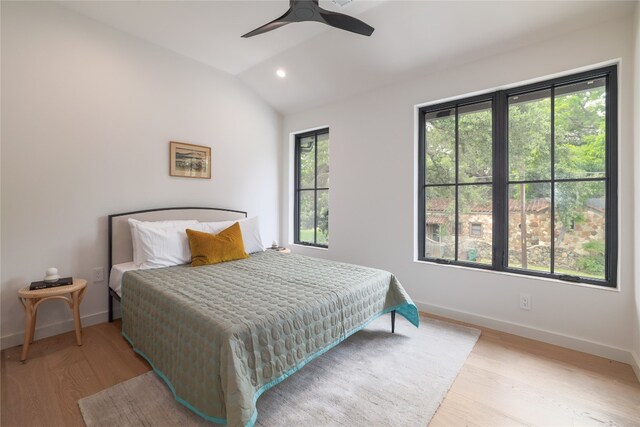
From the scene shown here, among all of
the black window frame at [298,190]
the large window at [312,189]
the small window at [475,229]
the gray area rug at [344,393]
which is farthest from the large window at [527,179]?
the black window frame at [298,190]

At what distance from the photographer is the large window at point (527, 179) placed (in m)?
2.27

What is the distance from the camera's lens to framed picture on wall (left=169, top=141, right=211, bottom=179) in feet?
10.6

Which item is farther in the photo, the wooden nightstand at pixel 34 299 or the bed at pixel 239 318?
the wooden nightstand at pixel 34 299

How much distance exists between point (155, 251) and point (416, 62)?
10.1ft

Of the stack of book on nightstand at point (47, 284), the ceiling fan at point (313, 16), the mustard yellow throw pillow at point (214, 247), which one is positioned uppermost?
the ceiling fan at point (313, 16)

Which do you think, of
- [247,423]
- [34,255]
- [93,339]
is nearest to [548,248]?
[247,423]

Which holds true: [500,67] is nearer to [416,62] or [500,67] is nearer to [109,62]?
[416,62]

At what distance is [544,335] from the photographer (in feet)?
7.84

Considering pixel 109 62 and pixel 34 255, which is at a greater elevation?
pixel 109 62

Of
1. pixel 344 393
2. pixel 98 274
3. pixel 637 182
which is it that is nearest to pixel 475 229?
pixel 637 182

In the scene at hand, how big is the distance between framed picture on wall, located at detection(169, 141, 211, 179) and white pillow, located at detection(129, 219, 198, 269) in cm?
71

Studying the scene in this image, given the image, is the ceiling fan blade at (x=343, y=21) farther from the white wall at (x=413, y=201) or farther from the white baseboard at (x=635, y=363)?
the white baseboard at (x=635, y=363)

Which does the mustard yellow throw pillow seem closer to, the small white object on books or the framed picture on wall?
the framed picture on wall

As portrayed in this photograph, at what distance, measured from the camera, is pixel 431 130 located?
123 inches
